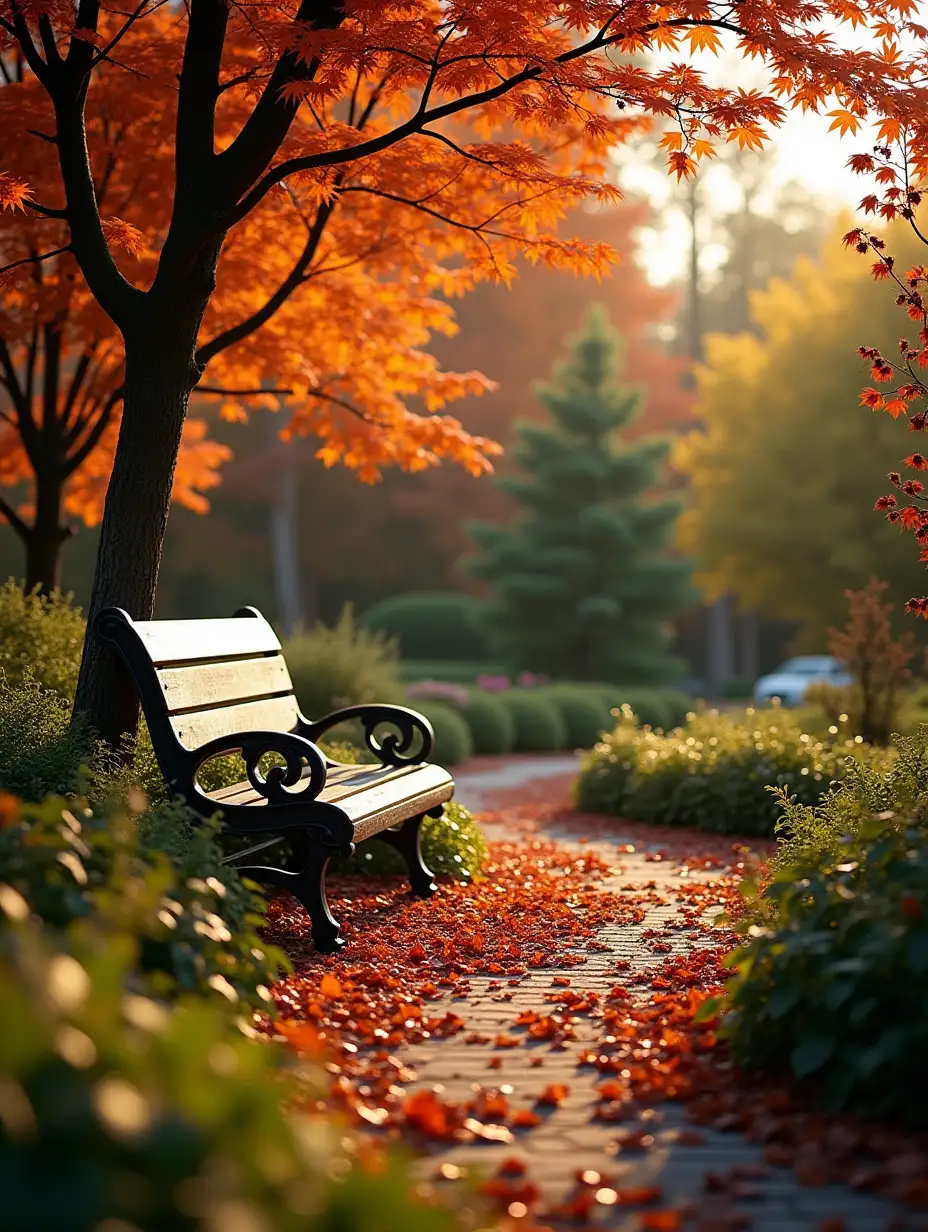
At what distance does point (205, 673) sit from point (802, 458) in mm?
19429

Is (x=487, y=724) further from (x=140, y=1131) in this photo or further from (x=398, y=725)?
(x=140, y=1131)

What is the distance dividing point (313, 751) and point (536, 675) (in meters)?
20.9

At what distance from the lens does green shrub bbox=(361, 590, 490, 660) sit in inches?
1189

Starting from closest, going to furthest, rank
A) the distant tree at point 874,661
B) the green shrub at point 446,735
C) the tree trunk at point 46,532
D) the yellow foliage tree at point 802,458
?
the tree trunk at point 46,532
the distant tree at point 874,661
the green shrub at point 446,735
the yellow foliage tree at point 802,458

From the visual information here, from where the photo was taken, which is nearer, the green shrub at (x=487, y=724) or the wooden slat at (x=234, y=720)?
the wooden slat at (x=234, y=720)

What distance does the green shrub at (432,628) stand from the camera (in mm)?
30203

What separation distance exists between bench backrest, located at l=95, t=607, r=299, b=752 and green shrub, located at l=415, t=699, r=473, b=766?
8.20 metres

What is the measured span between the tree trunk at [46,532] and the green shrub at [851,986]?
24.3 ft

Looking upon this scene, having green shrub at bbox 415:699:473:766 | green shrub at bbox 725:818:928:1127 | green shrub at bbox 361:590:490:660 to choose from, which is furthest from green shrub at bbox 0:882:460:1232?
green shrub at bbox 361:590:490:660

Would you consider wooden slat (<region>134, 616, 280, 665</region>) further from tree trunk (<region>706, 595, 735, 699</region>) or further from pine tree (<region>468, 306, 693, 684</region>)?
tree trunk (<region>706, 595, 735, 699</region>)

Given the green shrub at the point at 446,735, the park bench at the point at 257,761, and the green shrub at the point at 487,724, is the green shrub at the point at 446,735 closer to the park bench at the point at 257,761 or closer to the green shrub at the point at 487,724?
the green shrub at the point at 487,724

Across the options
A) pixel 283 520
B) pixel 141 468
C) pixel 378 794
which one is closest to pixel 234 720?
pixel 378 794

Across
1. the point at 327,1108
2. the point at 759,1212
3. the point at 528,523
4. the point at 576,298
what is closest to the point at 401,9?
the point at 327,1108

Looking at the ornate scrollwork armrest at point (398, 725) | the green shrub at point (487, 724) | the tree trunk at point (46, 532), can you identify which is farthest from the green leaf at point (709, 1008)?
the green shrub at point (487, 724)
